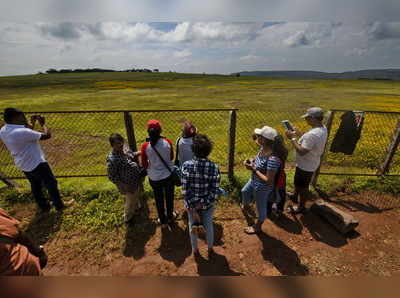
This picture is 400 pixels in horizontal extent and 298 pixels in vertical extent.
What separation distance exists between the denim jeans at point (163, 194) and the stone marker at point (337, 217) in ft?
9.64

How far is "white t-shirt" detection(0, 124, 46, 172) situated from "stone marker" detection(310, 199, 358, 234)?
17.9 ft

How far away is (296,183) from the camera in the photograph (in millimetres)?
4352

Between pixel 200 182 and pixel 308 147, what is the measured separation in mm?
2081

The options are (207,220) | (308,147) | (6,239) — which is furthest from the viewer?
(308,147)

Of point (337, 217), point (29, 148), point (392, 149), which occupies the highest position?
point (29, 148)

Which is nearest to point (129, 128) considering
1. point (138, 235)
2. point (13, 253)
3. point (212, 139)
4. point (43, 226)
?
point (138, 235)

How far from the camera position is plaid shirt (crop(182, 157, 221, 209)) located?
9.25 feet

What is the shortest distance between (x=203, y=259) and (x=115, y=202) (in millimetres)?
2396

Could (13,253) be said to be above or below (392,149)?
above

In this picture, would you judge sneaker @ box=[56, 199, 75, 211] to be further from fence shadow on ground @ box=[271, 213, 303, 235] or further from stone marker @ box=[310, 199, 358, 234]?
stone marker @ box=[310, 199, 358, 234]

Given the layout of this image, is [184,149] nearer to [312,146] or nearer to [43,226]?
[312,146]

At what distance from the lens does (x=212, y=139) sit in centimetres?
1040

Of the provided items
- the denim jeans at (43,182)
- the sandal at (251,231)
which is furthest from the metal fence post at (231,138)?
the denim jeans at (43,182)

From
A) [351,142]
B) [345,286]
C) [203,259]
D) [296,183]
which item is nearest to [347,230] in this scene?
[296,183]
